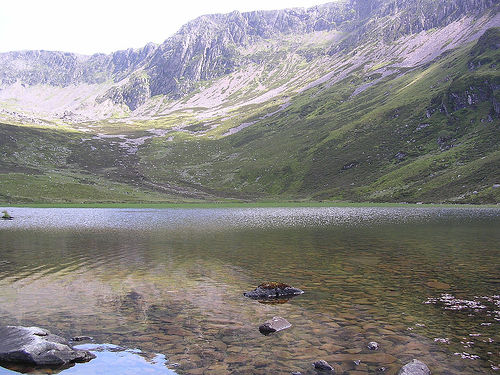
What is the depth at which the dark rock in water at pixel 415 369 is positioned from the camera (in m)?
13.1

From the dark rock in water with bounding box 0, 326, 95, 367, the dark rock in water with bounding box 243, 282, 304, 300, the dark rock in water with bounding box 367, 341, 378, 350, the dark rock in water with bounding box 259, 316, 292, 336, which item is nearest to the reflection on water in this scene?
the dark rock in water with bounding box 0, 326, 95, 367

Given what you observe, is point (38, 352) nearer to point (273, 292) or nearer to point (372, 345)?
point (372, 345)

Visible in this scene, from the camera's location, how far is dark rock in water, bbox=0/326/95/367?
14539mm

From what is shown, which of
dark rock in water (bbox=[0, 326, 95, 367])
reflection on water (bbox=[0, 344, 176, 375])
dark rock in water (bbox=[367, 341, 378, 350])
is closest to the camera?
reflection on water (bbox=[0, 344, 176, 375])

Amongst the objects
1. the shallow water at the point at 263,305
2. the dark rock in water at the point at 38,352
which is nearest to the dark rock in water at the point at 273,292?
the shallow water at the point at 263,305

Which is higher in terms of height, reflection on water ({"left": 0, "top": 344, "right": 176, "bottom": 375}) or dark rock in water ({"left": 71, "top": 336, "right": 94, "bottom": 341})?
reflection on water ({"left": 0, "top": 344, "right": 176, "bottom": 375})

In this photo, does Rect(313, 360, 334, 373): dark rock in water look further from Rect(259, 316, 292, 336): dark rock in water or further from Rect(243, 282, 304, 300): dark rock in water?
Rect(243, 282, 304, 300): dark rock in water

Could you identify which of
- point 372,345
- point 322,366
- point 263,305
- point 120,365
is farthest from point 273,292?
point 120,365

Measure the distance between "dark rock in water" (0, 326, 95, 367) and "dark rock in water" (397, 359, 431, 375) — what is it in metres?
11.4

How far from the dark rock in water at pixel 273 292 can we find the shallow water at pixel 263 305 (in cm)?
80

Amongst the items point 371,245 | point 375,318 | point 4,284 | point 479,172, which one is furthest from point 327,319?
point 479,172

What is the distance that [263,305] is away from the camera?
2255cm

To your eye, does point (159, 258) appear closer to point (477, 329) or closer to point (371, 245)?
point (371, 245)

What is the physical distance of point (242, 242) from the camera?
51406mm
